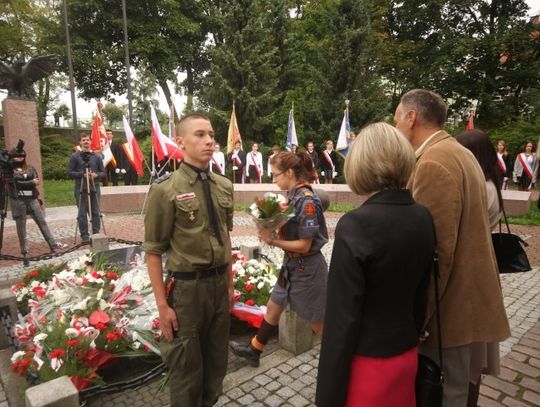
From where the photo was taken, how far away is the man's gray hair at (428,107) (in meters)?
2.22

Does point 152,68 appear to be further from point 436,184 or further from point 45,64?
point 436,184

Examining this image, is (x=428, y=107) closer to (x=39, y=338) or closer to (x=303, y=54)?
(x=39, y=338)

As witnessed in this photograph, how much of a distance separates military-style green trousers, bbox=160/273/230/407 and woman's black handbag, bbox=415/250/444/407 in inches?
53.7

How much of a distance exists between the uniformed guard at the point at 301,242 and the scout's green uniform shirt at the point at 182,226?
69 cm

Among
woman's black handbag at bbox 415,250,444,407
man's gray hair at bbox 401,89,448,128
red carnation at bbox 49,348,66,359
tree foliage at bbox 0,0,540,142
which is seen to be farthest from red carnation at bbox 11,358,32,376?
tree foliage at bbox 0,0,540,142

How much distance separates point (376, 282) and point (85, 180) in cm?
860

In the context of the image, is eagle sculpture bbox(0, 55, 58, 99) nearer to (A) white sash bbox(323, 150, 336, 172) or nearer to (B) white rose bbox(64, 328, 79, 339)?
(A) white sash bbox(323, 150, 336, 172)

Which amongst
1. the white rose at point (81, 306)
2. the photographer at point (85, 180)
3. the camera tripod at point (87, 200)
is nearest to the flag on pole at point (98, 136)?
the photographer at point (85, 180)

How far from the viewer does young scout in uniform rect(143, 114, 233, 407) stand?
2.47 meters

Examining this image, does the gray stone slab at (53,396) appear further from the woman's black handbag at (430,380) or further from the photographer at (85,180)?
the photographer at (85,180)

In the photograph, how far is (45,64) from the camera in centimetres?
1235

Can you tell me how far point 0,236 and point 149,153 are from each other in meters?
13.2

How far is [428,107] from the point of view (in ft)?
7.30

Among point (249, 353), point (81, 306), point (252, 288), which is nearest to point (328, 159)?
point (252, 288)
